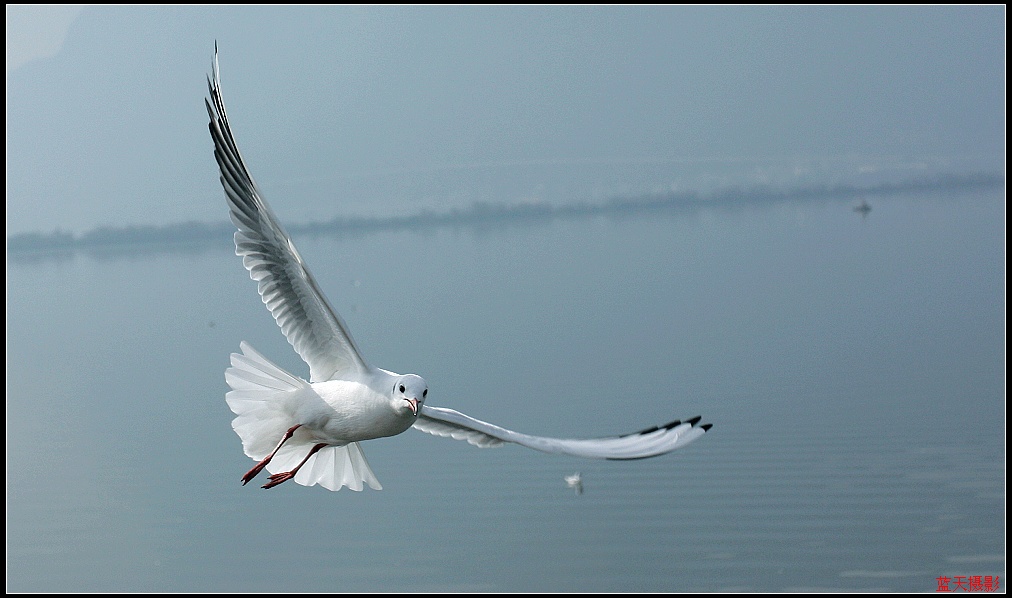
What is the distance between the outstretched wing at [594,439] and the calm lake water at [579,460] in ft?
24.0

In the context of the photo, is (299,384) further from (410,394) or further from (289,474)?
(410,394)

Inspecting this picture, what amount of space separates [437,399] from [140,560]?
6357 mm

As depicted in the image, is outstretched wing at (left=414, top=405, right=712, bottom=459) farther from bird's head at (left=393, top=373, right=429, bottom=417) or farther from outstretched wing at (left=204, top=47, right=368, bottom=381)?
outstretched wing at (left=204, top=47, right=368, bottom=381)

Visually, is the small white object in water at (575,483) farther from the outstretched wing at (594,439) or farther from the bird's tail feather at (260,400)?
the bird's tail feather at (260,400)

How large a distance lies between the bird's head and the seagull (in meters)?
0.16

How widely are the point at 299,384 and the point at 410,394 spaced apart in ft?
3.15

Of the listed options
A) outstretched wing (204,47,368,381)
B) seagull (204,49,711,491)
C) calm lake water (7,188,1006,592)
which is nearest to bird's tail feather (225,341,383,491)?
seagull (204,49,711,491)

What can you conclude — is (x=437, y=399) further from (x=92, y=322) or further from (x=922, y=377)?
(x=92, y=322)

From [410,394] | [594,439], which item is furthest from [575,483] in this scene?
[410,394]

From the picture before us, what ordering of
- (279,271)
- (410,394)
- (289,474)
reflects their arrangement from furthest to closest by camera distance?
(279,271)
(289,474)
(410,394)

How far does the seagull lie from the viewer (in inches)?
268

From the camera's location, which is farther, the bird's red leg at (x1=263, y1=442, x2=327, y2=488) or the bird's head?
the bird's red leg at (x1=263, y1=442, x2=327, y2=488)

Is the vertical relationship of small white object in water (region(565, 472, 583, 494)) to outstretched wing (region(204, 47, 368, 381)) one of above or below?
above

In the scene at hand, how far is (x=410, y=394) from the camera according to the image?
20.9ft
